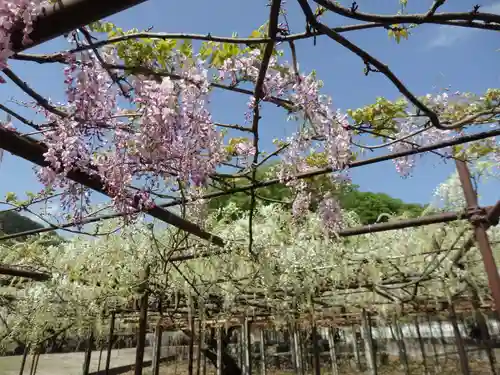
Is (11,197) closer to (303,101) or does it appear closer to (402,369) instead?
(303,101)

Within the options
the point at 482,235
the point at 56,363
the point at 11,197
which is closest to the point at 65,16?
the point at 482,235

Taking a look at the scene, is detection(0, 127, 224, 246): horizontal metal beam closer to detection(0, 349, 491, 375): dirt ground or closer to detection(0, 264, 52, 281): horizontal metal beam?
detection(0, 264, 52, 281): horizontal metal beam

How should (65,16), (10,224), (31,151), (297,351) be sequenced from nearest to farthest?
(65,16) → (31,151) → (10,224) → (297,351)

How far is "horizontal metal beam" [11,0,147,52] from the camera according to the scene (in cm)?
82

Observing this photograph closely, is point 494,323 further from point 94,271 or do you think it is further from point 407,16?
point 407,16

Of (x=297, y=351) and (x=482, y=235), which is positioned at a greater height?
(x=482, y=235)

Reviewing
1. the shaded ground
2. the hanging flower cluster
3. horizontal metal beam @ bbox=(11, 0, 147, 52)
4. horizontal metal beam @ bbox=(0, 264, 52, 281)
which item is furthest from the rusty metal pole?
the shaded ground

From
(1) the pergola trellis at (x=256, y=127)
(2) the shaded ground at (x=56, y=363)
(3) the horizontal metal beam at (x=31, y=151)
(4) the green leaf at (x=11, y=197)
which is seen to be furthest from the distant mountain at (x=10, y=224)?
(2) the shaded ground at (x=56, y=363)

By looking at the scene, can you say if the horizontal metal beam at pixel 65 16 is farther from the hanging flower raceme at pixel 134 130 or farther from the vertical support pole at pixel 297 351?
the vertical support pole at pixel 297 351

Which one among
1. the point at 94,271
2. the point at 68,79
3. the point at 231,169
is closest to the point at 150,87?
the point at 68,79

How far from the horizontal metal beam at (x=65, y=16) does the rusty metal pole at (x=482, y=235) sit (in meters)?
2.18

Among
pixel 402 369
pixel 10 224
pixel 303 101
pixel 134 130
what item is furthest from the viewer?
pixel 402 369

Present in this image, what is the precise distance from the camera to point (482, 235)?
8.24 feet

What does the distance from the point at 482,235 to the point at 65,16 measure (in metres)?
2.51
